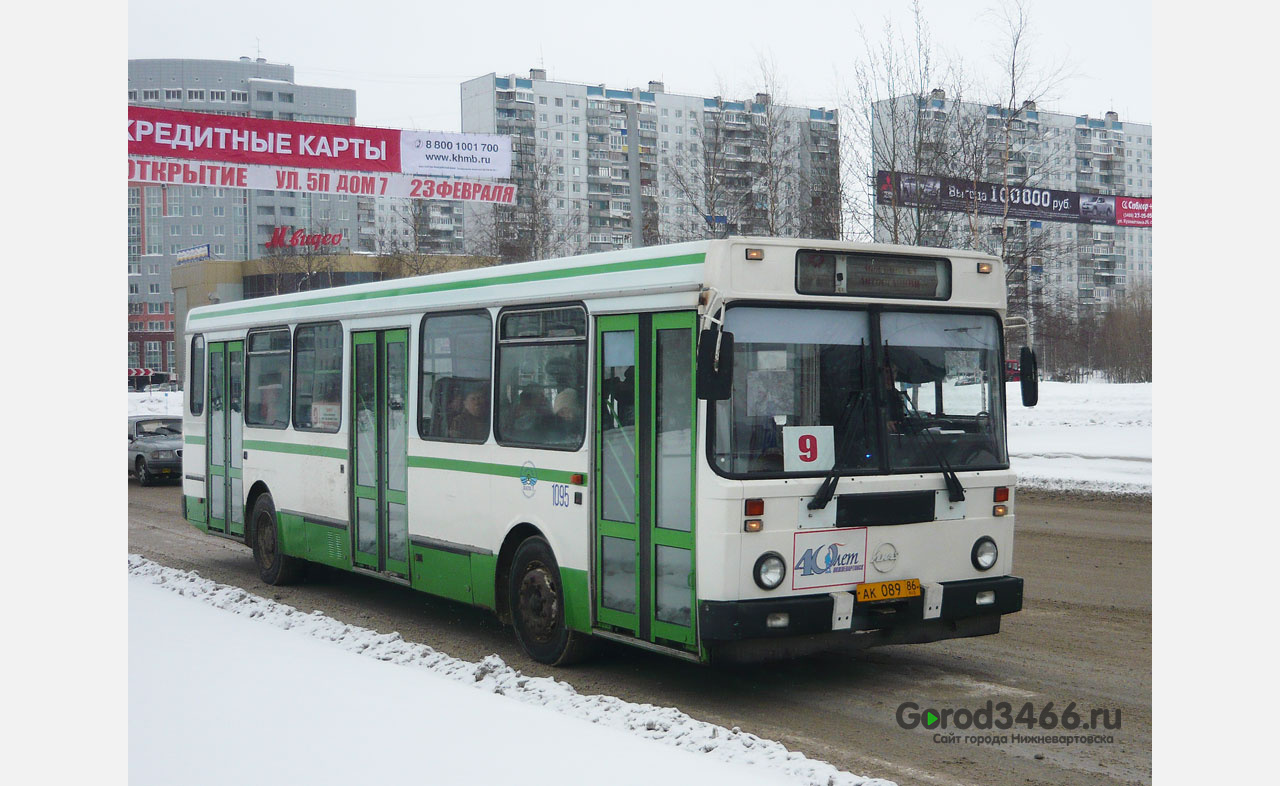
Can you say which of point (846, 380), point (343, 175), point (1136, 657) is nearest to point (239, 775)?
point (846, 380)

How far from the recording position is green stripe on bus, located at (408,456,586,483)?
28.8 feet

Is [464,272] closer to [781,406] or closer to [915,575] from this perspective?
[781,406]

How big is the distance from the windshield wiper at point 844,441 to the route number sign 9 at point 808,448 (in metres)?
0.05

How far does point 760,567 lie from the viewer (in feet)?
24.2

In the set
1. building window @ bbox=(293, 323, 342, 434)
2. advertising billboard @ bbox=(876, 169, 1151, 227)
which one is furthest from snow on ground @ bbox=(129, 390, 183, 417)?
building window @ bbox=(293, 323, 342, 434)

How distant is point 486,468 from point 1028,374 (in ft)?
13.1

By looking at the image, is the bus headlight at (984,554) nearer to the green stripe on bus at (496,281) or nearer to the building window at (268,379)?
the green stripe on bus at (496,281)

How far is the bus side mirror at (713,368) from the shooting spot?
7.12m

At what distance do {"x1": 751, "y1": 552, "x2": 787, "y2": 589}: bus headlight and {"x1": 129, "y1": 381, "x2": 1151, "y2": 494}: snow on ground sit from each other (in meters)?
14.4

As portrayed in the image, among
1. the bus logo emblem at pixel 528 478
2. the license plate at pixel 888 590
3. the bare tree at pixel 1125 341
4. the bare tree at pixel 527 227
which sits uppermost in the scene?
the bare tree at pixel 527 227

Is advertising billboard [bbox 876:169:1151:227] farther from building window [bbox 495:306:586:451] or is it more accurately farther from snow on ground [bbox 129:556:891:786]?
snow on ground [bbox 129:556:891:786]

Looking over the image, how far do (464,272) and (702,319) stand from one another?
3141 millimetres

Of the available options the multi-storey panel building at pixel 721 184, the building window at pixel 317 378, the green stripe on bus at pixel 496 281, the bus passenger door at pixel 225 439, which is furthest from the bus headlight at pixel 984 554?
the multi-storey panel building at pixel 721 184

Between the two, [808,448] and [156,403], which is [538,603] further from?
[156,403]
